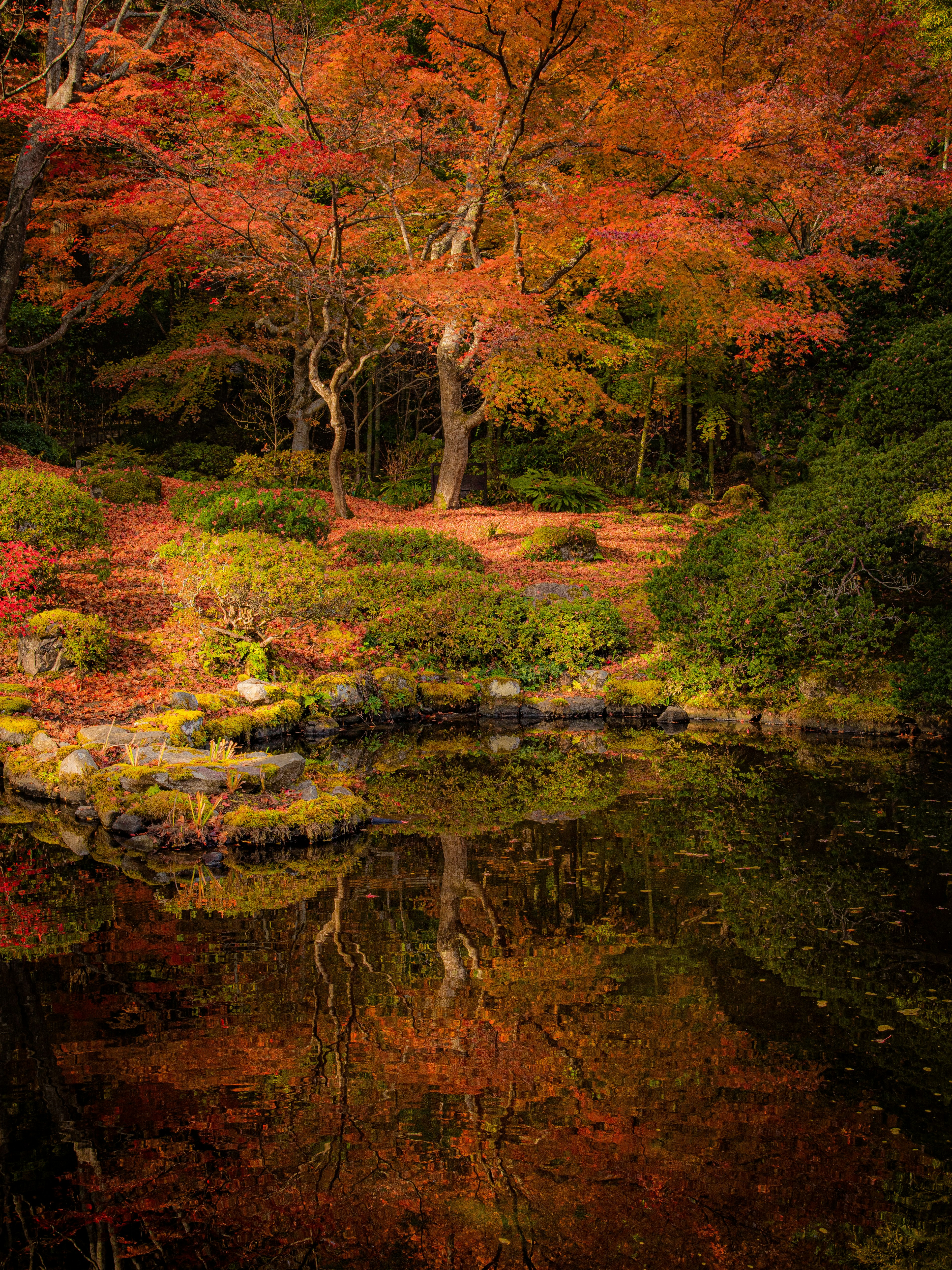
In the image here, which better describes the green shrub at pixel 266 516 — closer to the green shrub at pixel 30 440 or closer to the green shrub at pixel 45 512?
the green shrub at pixel 45 512

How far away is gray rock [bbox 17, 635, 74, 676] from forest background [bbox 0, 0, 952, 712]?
5901 millimetres

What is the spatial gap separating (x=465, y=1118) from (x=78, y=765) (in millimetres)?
4529

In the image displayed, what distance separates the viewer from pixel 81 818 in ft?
21.5

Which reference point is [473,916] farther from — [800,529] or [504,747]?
[800,529]

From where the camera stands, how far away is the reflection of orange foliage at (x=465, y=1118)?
8.89 feet

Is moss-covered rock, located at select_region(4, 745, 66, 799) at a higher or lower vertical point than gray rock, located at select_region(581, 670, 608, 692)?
lower

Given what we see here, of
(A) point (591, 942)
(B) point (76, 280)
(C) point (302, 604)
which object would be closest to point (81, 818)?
(A) point (591, 942)

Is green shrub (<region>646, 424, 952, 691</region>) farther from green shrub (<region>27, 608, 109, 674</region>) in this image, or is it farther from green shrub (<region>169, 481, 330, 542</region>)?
green shrub (<region>27, 608, 109, 674</region>)

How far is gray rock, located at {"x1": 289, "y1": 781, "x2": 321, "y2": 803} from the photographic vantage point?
641 cm

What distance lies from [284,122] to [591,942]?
526 inches

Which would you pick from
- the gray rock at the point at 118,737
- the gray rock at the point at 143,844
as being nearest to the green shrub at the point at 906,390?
the gray rock at the point at 118,737

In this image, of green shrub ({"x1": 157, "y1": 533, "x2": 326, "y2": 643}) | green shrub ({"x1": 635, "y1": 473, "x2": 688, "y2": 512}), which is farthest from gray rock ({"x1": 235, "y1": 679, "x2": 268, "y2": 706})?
green shrub ({"x1": 635, "y1": 473, "x2": 688, "y2": 512})

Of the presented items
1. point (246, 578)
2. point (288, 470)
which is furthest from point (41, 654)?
point (288, 470)

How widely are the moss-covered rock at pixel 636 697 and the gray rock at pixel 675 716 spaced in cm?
16
